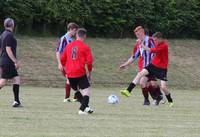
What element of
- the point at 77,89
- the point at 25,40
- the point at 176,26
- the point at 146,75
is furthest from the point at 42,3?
the point at 77,89

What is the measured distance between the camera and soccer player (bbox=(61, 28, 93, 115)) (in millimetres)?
14547

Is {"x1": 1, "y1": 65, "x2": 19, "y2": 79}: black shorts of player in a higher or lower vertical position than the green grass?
higher

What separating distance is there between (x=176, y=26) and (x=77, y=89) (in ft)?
81.2

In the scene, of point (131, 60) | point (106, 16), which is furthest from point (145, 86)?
point (106, 16)

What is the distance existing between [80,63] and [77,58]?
12cm

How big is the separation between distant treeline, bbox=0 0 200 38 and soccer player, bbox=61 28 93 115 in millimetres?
20823

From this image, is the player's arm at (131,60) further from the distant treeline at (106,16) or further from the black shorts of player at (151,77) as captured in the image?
the distant treeline at (106,16)

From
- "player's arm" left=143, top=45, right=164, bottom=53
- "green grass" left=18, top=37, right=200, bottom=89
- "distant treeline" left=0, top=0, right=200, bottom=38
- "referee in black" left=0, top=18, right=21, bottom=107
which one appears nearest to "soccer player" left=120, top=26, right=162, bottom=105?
"player's arm" left=143, top=45, right=164, bottom=53

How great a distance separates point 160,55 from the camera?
18469mm

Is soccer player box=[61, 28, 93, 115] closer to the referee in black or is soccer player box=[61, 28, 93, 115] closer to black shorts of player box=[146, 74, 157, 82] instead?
the referee in black

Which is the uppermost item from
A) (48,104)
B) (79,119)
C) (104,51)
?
(79,119)

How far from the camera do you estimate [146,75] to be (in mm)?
18609

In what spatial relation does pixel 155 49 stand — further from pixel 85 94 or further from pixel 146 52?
pixel 85 94

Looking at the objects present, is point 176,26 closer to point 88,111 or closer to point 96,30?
point 96,30
